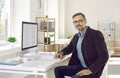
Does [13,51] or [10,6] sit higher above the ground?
[10,6]

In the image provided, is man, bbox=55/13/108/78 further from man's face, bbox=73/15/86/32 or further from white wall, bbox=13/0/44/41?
white wall, bbox=13/0/44/41

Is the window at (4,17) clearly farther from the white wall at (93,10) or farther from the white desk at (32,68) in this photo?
the white wall at (93,10)

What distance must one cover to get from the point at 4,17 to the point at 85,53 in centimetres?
225

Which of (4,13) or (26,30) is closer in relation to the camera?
(26,30)

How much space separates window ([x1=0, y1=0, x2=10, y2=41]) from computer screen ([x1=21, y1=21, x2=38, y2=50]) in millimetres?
1173

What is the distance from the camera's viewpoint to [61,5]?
29.3 feet

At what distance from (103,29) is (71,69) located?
6291mm

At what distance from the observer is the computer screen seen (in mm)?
3113

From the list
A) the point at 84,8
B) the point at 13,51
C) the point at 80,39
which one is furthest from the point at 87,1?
the point at 80,39

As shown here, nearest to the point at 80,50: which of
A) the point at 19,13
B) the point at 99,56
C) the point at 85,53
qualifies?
the point at 85,53

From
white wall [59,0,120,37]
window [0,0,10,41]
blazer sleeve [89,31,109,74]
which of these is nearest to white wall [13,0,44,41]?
window [0,0,10,41]

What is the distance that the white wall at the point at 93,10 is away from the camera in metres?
9.14

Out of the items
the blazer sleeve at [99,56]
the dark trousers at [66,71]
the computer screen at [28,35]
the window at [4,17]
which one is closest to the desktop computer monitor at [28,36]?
the computer screen at [28,35]

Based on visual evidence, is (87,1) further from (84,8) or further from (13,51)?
(13,51)
